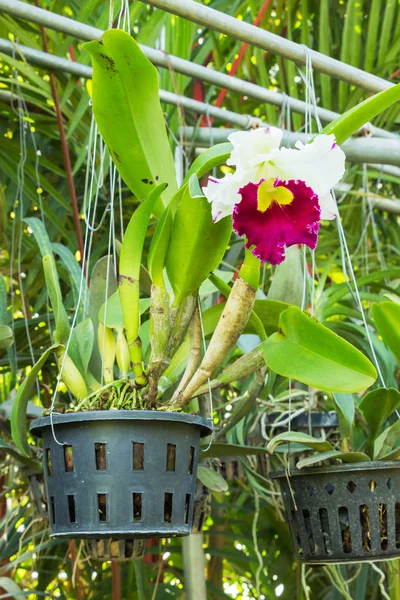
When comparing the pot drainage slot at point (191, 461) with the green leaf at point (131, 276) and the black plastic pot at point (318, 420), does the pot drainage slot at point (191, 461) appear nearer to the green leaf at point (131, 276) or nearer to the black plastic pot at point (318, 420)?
the green leaf at point (131, 276)

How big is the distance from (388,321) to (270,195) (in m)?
0.26

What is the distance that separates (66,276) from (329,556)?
0.90m

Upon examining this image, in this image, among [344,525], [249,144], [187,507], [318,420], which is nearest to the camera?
[249,144]

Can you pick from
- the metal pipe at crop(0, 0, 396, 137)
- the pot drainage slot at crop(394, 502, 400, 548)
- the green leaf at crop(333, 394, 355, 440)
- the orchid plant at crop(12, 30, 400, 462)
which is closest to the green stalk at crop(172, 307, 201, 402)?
the orchid plant at crop(12, 30, 400, 462)

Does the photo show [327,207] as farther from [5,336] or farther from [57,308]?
[5,336]

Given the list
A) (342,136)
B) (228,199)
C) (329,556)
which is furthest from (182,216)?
(329,556)

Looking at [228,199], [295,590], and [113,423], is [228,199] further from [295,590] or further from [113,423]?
[295,590]

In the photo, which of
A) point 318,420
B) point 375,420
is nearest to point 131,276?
point 375,420

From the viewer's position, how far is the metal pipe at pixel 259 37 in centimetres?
98

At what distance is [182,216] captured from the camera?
2.64 ft

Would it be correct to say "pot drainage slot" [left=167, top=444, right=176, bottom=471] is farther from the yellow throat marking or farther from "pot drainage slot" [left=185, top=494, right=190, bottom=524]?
the yellow throat marking

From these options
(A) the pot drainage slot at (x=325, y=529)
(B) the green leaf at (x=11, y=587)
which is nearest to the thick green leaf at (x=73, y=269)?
(A) the pot drainage slot at (x=325, y=529)

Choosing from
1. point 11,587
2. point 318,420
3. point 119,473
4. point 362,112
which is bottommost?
point 11,587

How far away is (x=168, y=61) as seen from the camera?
123 centimetres
